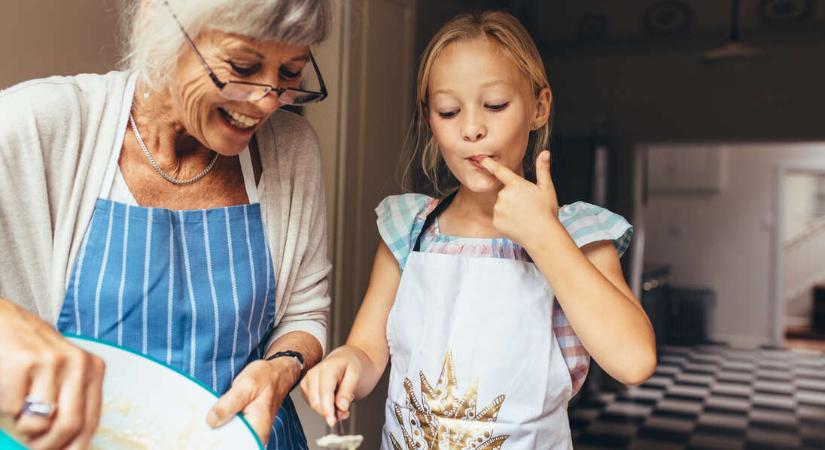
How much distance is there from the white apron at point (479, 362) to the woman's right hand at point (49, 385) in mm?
550

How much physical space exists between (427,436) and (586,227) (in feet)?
1.28

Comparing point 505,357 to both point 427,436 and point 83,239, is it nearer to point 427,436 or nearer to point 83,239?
Answer: point 427,436

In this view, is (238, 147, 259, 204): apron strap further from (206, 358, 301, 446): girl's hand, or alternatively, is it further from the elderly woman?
(206, 358, 301, 446): girl's hand

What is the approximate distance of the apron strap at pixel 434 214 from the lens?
124 centimetres

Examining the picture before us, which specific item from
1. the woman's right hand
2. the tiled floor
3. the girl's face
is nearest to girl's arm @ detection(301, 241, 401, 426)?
the girl's face

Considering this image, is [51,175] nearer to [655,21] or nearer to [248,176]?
[248,176]

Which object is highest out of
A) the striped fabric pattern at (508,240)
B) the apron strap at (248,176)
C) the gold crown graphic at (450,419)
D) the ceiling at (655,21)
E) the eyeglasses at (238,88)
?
the ceiling at (655,21)

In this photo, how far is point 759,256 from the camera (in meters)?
9.37

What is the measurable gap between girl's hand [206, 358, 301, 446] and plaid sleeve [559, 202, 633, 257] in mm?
463

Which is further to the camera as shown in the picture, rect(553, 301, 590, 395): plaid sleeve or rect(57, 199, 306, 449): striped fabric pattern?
rect(553, 301, 590, 395): plaid sleeve

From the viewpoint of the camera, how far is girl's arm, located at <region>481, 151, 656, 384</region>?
0.97 metres

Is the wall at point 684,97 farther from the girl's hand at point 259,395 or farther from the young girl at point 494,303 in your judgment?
the girl's hand at point 259,395

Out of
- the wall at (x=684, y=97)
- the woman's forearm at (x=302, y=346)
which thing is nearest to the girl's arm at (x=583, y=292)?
the woman's forearm at (x=302, y=346)

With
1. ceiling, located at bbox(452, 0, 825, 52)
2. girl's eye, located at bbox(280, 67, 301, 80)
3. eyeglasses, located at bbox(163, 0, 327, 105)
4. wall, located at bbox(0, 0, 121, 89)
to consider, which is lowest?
eyeglasses, located at bbox(163, 0, 327, 105)
